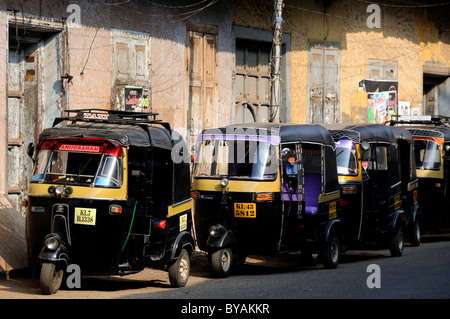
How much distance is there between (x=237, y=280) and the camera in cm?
1301

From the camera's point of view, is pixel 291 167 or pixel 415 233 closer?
pixel 291 167

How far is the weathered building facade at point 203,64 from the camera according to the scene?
55.2ft

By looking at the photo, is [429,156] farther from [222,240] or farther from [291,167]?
[222,240]

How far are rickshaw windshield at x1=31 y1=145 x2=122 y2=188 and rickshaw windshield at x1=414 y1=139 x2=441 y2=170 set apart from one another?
11.4 m

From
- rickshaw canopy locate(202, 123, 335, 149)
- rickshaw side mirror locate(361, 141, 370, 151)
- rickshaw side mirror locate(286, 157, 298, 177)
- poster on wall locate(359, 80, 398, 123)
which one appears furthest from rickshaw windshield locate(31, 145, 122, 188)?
poster on wall locate(359, 80, 398, 123)

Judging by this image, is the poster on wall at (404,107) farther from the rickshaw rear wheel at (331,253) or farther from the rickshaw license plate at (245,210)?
the rickshaw license plate at (245,210)

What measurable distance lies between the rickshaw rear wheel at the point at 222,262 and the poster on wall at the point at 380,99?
13730 mm

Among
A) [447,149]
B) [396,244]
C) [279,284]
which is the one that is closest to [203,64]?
[447,149]

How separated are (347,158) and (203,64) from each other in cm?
589

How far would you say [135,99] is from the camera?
18656mm

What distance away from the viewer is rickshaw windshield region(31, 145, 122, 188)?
11242mm

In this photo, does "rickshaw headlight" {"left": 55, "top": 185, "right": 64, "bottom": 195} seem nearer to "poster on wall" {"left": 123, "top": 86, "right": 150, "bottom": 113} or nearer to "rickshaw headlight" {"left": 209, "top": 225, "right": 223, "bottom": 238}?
"rickshaw headlight" {"left": 209, "top": 225, "right": 223, "bottom": 238}
